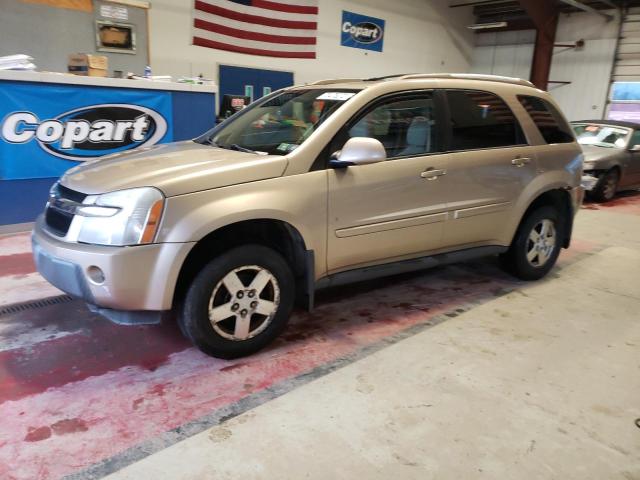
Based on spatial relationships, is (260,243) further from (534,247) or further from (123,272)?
(534,247)

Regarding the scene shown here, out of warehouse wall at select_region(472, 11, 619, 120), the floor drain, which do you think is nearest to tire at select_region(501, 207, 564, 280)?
the floor drain

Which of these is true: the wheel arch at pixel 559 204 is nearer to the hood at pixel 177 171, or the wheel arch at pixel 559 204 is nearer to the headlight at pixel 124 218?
the hood at pixel 177 171

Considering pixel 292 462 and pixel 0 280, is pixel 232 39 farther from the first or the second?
pixel 292 462

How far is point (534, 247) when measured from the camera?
4207 millimetres

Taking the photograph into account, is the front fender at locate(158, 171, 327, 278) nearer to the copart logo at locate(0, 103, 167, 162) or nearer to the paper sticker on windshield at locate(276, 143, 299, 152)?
the paper sticker on windshield at locate(276, 143, 299, 152)

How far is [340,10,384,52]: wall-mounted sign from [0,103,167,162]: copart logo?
27.7 ft

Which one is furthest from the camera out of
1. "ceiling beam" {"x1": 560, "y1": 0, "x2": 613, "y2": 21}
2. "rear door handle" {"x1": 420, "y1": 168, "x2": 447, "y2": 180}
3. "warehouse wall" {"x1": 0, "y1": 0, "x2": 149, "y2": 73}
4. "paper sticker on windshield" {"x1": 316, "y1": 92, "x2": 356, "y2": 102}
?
"ceiling beam" {"x1": 560, "y1": 0, "x2": 613, "y2": 21}

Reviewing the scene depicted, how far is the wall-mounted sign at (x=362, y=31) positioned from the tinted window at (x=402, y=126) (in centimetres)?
1048

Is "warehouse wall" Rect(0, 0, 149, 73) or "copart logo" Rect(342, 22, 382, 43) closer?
"warehouse wall" Rect(0, 0, 149, 73)

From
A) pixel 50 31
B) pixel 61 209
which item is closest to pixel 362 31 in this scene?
pixel 50 31

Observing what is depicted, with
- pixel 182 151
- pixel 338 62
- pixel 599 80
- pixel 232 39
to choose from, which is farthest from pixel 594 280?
pixel 599 80

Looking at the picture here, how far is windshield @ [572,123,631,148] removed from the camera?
894 centimetres

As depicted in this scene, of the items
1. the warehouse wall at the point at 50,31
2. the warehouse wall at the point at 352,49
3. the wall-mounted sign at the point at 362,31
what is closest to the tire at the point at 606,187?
the warehouse wall at the point at 352,49

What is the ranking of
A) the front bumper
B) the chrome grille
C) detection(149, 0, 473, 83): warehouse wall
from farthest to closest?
detection(149, 0, 473, 83): warehouse wall < the chrome grille < the front bumper
